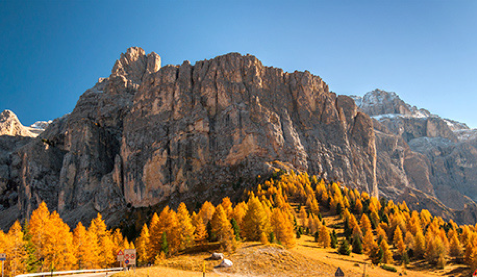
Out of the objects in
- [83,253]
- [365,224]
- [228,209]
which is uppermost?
[228,209]

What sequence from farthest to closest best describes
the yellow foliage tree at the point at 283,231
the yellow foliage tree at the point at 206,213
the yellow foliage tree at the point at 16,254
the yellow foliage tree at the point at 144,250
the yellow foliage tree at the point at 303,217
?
the yellow foliage tree at the point at 303,217 < the yellow foliage tree at the point at 206,213 < the yellow foliage tree at the point at 283,231 < the yellow foliage tree at the point at 144,250 < the yellow foliage tree at the point at 16,254

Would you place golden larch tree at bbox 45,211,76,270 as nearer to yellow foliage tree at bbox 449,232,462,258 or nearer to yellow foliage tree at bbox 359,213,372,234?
yellow foliage tree at bbox 359,213,372,234

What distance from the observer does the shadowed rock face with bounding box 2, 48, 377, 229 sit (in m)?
137

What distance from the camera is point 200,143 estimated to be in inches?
5576

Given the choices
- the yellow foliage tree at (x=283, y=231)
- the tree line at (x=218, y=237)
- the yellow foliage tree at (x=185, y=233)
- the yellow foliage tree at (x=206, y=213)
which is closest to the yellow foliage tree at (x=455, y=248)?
the tree line at (x=218, y=237)

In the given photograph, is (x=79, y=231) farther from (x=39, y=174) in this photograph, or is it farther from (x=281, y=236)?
(x=39, y=174)

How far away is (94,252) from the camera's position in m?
55.6

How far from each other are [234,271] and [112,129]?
154052 millimetres

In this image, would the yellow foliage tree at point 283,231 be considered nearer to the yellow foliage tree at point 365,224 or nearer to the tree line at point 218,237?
the tree line at point 218,237

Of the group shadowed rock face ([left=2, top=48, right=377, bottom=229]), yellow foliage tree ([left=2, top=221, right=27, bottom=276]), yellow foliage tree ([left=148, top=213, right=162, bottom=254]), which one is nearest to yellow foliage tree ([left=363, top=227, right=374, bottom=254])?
yellow foliage tree ([left=148, top=213, right=162, bottom=254])

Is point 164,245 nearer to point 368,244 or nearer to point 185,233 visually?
point 185,233

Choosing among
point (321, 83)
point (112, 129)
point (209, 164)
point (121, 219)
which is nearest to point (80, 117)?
point (112, 129)

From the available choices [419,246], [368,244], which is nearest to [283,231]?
[368,244]

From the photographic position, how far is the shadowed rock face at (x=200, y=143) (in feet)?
448
